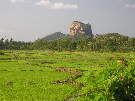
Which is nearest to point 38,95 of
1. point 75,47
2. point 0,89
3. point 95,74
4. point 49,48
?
point 0,89

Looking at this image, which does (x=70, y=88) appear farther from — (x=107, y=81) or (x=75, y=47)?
(x=75, y=47)

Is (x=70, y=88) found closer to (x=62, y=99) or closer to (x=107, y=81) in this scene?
(x=62, y=99)

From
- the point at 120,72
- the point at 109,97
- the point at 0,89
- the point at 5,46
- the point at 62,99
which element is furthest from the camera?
the point at 5,46

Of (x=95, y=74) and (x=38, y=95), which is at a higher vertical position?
(x=95, y=74)

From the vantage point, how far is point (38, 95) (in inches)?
1064

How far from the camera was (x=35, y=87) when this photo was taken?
31.6m

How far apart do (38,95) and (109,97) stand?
20911 mm

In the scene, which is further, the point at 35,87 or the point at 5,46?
the point at 5,46

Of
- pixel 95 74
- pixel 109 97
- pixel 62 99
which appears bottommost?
pixel 62 99

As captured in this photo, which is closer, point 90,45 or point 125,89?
point 125,89

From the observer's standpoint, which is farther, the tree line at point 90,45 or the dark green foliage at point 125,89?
the tree line at point 90,45

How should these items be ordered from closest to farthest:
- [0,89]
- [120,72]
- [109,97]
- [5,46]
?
[109,97] → [120,72] → [0,89] → [5,46]

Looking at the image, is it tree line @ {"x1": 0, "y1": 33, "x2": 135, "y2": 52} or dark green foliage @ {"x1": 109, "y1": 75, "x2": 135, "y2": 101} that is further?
tree line @ {"x1": 0, "y1": 33, "x2": 135, "y2": 52}

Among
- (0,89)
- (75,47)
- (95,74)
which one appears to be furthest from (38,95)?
(75,47)
